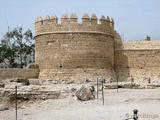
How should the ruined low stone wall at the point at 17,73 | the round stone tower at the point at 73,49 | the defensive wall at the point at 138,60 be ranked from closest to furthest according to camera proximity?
the round stone tower at the point at 73,49, the ruined low stone wall at the point at 17,73, the defensive wall at the point at 138,60

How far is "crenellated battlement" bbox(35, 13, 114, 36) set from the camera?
20656 millimetres

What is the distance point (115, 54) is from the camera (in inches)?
910

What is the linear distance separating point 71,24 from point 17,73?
17.2 ft

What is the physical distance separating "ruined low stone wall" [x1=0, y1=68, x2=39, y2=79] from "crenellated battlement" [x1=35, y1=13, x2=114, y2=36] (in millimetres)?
2998

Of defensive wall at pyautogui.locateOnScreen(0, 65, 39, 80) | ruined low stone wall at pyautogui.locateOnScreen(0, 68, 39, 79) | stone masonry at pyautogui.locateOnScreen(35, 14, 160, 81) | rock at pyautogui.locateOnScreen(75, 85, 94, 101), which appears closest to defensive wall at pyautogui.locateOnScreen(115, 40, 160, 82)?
stone masonry at pyautogui.locateOnScreen(35, 14, 160, 81)

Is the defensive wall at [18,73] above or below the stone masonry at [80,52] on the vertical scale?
below

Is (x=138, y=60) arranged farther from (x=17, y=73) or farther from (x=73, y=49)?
(x=17, y=73)

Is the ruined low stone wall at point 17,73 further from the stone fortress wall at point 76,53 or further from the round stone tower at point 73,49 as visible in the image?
the round stone tower at point 73,49

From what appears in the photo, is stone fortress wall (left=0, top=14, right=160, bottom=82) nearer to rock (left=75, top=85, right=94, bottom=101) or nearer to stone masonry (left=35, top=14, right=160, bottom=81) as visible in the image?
stone masonry (left=35, top=14, right=160, bottom=81)

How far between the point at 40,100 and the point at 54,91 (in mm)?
800

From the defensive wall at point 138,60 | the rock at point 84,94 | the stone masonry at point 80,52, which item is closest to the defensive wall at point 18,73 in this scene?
the stone masonry at point 80,52

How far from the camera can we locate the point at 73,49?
2047cm

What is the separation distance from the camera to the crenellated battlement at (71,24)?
67.8 ft

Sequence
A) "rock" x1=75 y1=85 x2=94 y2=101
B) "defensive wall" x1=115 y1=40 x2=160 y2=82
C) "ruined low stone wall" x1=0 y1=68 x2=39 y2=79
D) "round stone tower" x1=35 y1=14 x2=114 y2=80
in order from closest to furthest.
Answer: "rock" x1=75 y1=85 x2=94 y2=101, "round stone tower" x1=35 y1=14 x2=114 y2=80, "ruined low stone wall" x1=0 y1=68 x2=39 y2=79, "defensive wall" x1=115 y1=40 x2=160 y2=82
